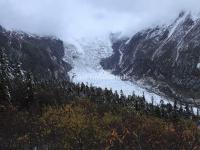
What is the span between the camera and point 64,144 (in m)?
177

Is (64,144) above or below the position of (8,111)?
below

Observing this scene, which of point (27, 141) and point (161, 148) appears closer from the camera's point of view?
point (27, 141)

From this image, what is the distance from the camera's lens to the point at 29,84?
183000mm

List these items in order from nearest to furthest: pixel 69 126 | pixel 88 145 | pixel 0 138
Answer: pixel 0 138 → pixel 88 145 → pixel 69 126

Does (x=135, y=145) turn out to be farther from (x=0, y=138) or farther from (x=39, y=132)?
(x=0, y=138)

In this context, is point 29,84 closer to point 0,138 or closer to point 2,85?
point 2,85

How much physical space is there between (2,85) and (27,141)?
65.6 feet

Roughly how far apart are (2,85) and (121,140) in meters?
52.6

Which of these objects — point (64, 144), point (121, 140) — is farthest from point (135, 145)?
point (64, 144)

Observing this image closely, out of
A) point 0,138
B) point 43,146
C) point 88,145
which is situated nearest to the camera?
point 0,138

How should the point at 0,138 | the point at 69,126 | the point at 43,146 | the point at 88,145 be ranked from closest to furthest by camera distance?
the point at 0,138, the point at 43,146, the point at 88,145, the point at 69,126

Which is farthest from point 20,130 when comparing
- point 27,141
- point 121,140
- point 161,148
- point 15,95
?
point 161,148

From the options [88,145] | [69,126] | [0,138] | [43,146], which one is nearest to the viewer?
[0,138]

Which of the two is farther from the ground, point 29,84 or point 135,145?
point 29,84
